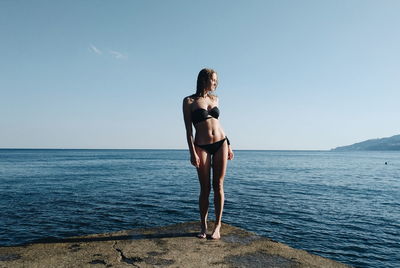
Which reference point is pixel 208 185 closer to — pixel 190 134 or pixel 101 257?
pixel 190 134

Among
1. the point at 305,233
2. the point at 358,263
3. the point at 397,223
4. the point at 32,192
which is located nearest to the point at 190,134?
the point at 358,263

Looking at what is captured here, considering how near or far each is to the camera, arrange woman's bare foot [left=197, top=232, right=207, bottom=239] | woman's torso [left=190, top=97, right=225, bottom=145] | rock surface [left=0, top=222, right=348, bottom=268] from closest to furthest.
Answer: 1. rock surface [left=0, top=222, right=348, bottom=268]
2. woman's bare foot [left=197, top=232, right=207, bottom=239]
3. woman's torso [left=190, top=97, right=225, bottom=145]

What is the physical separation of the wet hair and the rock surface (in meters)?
2.27

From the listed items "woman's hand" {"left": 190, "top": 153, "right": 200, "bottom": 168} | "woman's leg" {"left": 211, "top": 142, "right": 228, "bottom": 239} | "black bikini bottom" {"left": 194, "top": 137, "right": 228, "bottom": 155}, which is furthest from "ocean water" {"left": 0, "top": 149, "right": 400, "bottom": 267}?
"woman's hand" {"left": 190, "top": 153, "right": 200, "bottom": 168}

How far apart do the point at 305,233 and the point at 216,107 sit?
425 inches

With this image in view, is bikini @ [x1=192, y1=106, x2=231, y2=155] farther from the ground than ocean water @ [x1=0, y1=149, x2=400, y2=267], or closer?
farther from the ground

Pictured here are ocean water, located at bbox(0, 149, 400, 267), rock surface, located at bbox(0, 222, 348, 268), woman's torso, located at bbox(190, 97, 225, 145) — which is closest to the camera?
rock surface, located at bbox(0, 222, 348, 268)

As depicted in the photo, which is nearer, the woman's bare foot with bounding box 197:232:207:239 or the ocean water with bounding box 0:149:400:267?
the woman's bare foot with bounding box 197:232:207:239

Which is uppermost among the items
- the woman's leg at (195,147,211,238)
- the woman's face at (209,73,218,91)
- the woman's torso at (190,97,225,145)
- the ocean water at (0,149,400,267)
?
the woman's face at (209,73,218,91)

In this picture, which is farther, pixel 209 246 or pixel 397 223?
pixel 397 223

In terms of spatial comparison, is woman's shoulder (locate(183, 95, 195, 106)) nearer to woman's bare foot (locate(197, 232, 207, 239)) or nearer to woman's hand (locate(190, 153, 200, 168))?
woman's hand (locate(190, 153, 200, 168))

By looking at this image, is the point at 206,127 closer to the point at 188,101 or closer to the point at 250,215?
the point at 188,101

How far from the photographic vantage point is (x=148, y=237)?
14.1 feet

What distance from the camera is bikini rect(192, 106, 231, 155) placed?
14.5ft
